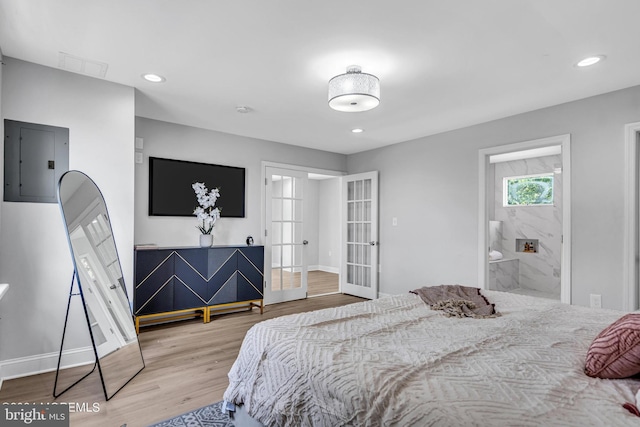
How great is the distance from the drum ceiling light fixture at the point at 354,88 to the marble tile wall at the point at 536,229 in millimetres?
4805

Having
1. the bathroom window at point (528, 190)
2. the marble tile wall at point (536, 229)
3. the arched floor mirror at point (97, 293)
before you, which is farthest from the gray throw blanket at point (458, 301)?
the bathroom window at point (528, 190)

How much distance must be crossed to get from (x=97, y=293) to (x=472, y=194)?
4037 mm

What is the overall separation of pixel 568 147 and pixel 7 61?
16.3 feet

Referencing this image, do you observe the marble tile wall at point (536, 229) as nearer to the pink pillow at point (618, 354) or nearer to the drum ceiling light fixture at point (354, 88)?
the drum ceiling light fixture at point (354, 88)

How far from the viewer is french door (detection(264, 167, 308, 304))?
515 cm

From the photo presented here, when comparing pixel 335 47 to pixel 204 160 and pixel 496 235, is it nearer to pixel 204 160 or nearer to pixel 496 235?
pixel 204 160

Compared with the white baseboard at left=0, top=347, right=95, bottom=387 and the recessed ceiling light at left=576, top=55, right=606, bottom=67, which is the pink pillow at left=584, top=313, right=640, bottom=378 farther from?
the white baseboard at left=0, top=347, right=95, bottom=387

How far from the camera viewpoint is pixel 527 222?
255 inches

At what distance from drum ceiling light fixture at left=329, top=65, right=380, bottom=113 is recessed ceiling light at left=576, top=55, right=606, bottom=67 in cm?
155

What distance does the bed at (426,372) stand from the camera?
1089 millimetres

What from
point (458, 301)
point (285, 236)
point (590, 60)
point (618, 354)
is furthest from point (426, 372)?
point (285, 236)

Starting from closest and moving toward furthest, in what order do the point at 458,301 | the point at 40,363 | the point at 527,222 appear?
the point at 458,301 → the point at 40,363 → the point at 527,222

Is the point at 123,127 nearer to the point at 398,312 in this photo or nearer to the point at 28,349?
the point at 28,349

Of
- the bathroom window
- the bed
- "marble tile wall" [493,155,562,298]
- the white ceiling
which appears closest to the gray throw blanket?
the bed
